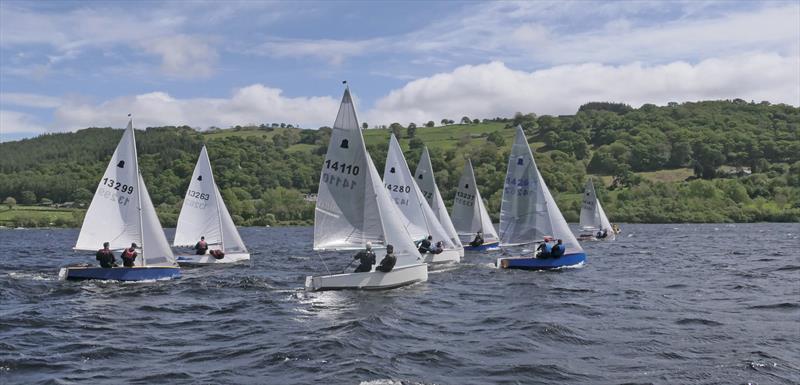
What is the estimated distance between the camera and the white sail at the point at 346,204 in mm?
29188

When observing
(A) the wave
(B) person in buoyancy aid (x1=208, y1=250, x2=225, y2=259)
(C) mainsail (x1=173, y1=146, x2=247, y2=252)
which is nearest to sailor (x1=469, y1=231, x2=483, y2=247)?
(C) mainsail (x1=173, y1=146, x2=247, y2=252)

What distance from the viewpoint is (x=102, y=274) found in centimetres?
3134

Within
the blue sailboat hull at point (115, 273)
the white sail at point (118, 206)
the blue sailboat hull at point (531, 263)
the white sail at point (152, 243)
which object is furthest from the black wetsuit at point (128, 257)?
the blue sailboat hull at point (531, 263)

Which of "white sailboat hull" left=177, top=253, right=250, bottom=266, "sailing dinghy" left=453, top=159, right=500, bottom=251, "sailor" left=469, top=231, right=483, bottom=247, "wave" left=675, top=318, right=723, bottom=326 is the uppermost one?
"sailing dinghy" left=453, top=159, right=500, bottom=251

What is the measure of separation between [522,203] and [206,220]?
18.4 metres

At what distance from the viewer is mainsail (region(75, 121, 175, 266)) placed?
33375 millimetres

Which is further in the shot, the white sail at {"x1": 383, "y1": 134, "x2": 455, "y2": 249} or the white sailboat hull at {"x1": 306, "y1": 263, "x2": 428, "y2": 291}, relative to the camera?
the white sail at {"x1": 383, "y1": 134, "x2": 455, "y2": 249}

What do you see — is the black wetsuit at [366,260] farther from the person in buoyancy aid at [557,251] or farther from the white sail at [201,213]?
the white sail at [201,213]

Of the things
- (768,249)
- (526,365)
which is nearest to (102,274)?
(526,365)

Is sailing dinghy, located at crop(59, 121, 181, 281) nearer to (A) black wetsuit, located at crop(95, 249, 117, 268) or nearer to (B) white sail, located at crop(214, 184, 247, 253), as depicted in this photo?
(A) black wetsuit, located at crop(95, 249, 117, 268)

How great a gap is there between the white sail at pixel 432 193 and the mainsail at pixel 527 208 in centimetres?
686

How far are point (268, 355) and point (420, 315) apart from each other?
23.1 feet

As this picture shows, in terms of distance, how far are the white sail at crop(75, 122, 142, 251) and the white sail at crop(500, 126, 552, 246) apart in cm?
1774

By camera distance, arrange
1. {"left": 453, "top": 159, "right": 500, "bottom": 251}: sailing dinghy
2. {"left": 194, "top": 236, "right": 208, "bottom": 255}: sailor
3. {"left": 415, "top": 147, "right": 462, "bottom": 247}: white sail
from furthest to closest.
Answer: {"left": 453, "top": 159, "right": 500, "bottom": 251}: sailing dinghy, {"left": 415, "top": 147, "right": 462, "bottom": 247}: white sail, {"left": 194, "top": 236, "right": 208, "bottom": 255}: sailor
